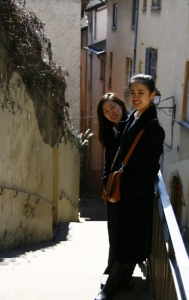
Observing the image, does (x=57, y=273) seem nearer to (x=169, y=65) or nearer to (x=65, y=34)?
(x=169, y=65)

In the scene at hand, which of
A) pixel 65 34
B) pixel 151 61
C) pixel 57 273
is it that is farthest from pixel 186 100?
pixel 57 273

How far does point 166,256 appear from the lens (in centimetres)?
289

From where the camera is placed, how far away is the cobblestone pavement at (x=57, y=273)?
13.5 ft

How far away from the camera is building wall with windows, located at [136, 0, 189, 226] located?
40.5 feet

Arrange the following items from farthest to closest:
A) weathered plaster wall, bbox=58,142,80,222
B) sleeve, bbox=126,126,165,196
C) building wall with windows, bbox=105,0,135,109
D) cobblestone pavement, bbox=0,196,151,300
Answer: building wall with windows, bbox=105,0,135,109
weathered plaster wall, bbox=58,142,80,222
cobblestone pavement, bbox=0,196,151,300
sleeve, bbox=126,126,165,196

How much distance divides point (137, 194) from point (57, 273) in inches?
72.8

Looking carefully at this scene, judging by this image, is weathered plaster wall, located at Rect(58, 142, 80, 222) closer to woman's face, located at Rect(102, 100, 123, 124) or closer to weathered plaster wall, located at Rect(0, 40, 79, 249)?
weathered plaster wall, located at Rect(0, 40, 79, 249)

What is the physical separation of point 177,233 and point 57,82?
7.05 m

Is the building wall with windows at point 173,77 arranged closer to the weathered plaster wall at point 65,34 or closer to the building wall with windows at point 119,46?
the weathered plaster wall at point 65,34

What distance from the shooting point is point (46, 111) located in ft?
29.8

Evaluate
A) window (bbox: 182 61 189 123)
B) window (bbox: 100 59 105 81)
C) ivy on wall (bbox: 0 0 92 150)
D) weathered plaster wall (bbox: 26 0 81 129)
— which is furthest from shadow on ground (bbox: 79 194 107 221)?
ivy on wall (bbox: 0 0 92 150)

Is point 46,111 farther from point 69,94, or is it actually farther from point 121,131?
point 69,94

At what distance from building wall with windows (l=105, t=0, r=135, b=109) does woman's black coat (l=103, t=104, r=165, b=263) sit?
14.5m

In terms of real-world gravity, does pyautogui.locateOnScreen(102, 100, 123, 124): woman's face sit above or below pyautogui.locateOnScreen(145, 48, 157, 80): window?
below
